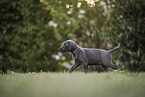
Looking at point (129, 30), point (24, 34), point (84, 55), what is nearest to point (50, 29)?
point (24, 34)

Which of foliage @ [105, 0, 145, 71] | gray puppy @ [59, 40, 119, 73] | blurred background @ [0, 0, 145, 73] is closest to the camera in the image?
gray puppy @ [59, 40, 119, 73]

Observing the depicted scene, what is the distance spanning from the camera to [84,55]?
5.32 metres

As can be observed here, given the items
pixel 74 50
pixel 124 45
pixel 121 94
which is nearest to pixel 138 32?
pixel 124 45

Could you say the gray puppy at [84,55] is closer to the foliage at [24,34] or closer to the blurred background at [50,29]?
the blurred background at [50,29]

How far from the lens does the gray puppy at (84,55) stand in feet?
17.2

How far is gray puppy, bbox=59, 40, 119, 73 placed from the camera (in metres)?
5.25

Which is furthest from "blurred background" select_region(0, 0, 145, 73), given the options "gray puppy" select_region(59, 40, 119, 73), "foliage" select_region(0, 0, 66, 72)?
"gray puppy" select_region(59, 40, 119, 73)

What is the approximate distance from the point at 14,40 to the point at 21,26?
0.87m

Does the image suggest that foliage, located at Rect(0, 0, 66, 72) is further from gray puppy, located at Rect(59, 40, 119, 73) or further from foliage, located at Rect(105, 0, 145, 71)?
gray puppy, located at Rect(59, 40, 119, 73)

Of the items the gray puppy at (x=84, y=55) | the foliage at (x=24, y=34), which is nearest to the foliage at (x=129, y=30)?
the gray puppy at (x=84, y=55)

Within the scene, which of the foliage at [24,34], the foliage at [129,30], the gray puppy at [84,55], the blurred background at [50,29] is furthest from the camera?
the foliage at [24,34]

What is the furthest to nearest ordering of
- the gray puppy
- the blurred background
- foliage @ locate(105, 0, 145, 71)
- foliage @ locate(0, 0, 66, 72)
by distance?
foliage @ locate(0, 0, 66, 72) → the blurred background → foliage @ locate(105, 0, 145, 71) → the gray puppy

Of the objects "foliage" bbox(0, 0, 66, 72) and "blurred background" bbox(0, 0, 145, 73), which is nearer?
"blurred background" bbox(0, 0, 145, 73)

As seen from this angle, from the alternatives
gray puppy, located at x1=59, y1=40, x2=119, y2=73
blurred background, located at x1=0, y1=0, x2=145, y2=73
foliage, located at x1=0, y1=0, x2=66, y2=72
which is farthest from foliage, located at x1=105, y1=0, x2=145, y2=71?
foliage, located at x1=0, y1=0, x2=66, y2=72
